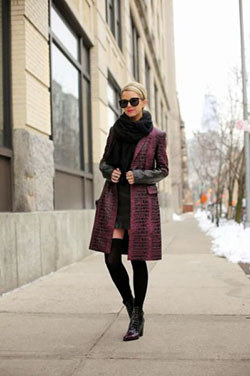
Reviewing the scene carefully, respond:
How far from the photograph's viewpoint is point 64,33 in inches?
399

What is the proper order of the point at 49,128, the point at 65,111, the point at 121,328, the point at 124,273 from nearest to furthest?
the point at 124,273 < the point at 121,328 < the point at 49,128 < the point at 65,111

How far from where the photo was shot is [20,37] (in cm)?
728

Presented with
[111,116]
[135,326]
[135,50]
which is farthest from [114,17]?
[135,326]

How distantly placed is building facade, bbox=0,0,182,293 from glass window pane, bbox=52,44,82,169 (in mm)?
19

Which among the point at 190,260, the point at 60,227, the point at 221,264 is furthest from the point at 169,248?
the point at 60,227

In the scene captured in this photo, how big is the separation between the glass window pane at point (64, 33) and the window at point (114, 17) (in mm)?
4058

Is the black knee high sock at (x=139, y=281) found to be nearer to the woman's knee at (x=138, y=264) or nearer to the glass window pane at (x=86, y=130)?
the woman's knee at (x=138, y=264)

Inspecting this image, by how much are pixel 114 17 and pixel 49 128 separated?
352 inches

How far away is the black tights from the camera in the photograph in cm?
399

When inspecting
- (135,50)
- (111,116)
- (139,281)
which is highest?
(135,50)

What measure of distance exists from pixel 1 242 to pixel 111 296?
1.42 meters

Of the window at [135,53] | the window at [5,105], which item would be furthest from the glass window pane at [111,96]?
the window at [5,105]

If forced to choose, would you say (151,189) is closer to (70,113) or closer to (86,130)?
(70,113)

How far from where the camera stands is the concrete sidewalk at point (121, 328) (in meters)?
3.41
